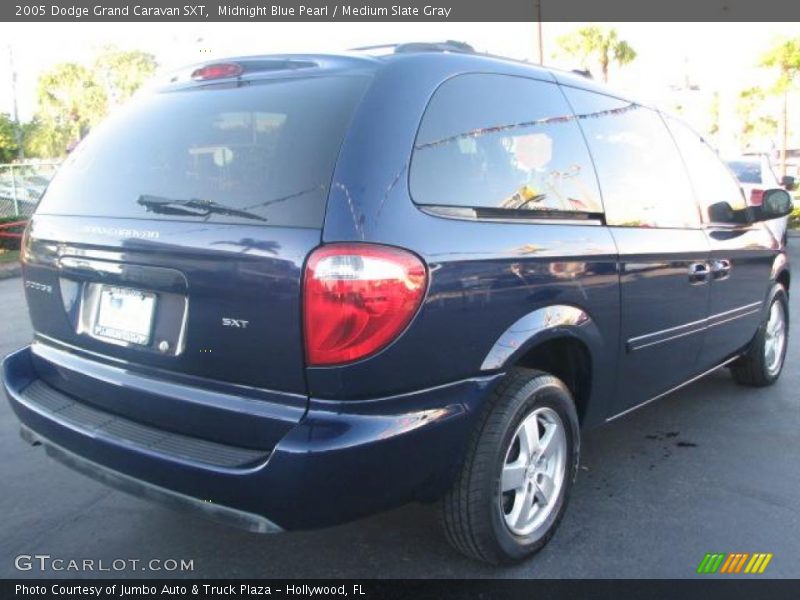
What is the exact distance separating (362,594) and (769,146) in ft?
123

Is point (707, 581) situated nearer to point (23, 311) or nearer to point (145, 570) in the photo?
point (145, 570)

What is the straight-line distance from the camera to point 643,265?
3160 millimetres

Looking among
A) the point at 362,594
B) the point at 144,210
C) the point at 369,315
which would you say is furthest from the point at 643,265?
the point at 144,210

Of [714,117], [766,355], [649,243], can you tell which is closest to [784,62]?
Result: [766,355]

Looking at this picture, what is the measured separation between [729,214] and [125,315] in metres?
3.19

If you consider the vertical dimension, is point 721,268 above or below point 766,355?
above

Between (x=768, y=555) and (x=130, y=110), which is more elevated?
(x=130, y=110)

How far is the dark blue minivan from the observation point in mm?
2139

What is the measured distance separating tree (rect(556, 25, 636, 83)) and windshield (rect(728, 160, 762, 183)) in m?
15.3

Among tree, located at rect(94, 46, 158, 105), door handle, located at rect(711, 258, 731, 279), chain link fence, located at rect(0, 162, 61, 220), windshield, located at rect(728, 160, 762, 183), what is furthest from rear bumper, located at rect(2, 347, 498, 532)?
tree, located at rect(94, 46, 158, 105)

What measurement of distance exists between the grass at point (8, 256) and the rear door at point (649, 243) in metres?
11.7

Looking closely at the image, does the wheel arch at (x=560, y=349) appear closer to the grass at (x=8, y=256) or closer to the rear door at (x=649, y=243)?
the rear door at (x=649, y=243)

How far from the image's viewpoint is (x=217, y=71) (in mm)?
2697

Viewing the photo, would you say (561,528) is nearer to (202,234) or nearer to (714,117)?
(202,234)
